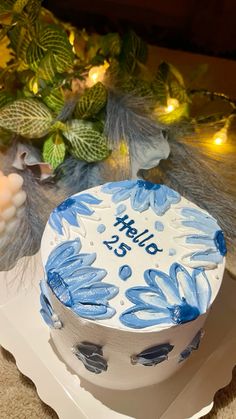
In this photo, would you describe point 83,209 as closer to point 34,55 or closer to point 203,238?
point 203,238

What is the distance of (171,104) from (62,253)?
395 millimetres

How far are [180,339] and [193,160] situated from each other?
0.33m

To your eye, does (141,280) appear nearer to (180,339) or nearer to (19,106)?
(180,339)

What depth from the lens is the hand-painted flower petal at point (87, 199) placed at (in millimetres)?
668

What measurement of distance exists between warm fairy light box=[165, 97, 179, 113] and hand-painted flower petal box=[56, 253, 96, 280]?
370 mm

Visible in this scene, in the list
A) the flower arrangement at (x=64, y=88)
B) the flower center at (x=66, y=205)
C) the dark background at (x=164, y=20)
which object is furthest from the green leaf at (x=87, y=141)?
the dark background at (x=164, y=20)

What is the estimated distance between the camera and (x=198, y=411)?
2.14 feet

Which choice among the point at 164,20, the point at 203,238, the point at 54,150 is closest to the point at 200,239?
the point at 203,238

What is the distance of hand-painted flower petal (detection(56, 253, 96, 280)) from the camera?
605 millimetres

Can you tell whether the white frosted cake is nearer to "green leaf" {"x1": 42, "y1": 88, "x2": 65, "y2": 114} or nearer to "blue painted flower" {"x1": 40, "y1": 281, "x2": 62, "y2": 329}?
"blue painted flower" {"x1": 40, "y1": 281, "x2": 62, "y2": 329}

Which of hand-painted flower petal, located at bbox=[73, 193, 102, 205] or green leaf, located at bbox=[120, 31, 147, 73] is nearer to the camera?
hand-painted flower petal, located at bbox=[73, 193, 102, 205]

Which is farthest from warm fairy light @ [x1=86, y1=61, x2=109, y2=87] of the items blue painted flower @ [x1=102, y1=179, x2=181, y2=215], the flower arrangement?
blue painted flower @ [x1=102, y1=179, x2=181, y2=215]

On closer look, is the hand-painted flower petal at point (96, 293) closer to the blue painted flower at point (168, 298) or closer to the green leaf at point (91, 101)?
the blue painted flower at point (168, 298)

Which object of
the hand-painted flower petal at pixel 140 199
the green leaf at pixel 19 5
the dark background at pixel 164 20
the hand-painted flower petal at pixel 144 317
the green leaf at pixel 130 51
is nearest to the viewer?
the hand-painted flower petal at pixel 144 317
